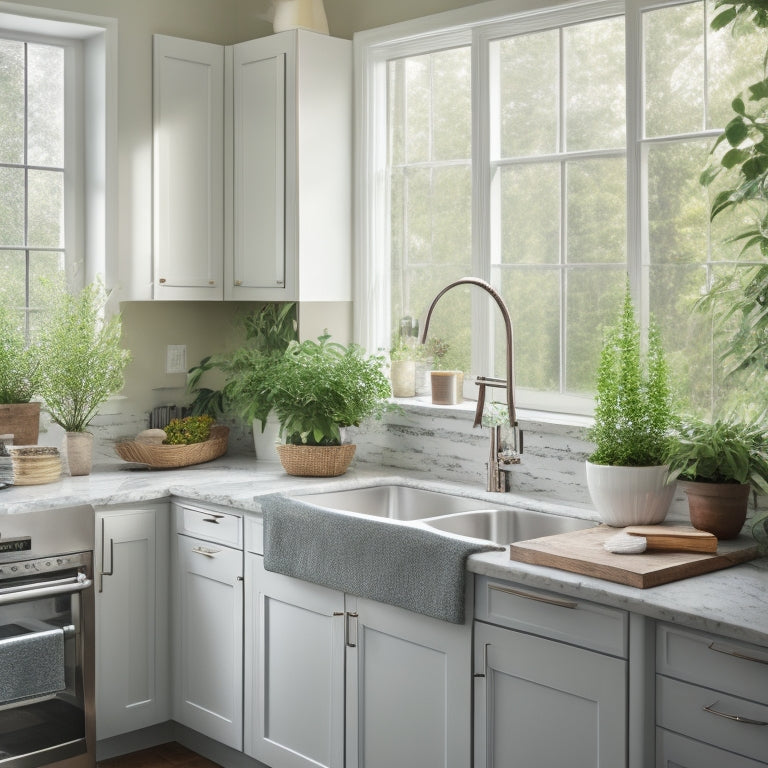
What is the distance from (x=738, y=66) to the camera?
300 cm

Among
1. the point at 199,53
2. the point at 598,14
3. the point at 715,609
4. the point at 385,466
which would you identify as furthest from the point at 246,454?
the point at 715,609

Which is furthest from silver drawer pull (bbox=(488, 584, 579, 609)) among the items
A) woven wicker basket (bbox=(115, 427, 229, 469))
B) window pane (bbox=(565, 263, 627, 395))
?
woven wicker basket (bbox=(115, 427, 229, 469))

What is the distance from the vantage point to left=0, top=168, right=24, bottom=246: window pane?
3.99 m

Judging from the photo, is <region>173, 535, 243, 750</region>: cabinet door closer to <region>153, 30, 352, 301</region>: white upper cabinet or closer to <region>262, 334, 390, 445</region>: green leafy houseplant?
<region>262, 334, 390, 445</region>: green leafy houseplant

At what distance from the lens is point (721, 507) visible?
2.74 m

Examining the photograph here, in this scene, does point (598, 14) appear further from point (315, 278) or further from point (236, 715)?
point (236, 715)

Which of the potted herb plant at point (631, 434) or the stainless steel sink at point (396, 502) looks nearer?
the potted herb plant at point (631, 434)

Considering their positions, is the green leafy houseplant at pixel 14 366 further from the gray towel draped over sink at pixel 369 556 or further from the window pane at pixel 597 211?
the window pane at pixel 597 211

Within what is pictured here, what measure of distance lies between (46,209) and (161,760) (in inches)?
80.0

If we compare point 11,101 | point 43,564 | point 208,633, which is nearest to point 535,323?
point 208,633

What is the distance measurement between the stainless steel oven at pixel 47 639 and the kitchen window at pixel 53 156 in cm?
101

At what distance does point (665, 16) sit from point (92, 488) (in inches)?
90.3

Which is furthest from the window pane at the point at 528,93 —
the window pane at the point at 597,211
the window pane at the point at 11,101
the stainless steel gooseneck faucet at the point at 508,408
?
the window pane at the point at 11,101

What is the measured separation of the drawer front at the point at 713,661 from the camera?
211cm
